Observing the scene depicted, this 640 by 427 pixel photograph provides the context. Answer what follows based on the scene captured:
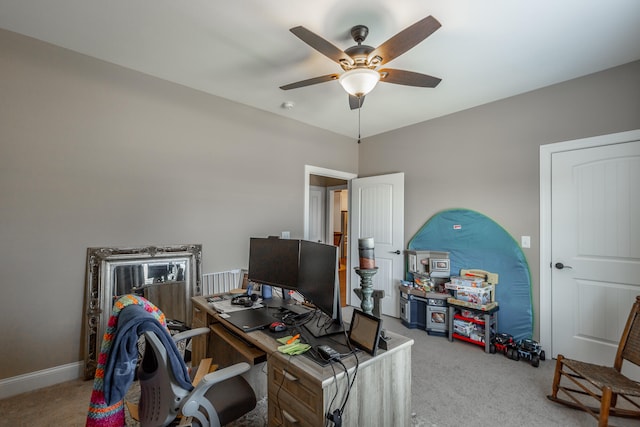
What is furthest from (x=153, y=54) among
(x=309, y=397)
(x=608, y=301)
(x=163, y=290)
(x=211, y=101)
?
(x=608, y=301)

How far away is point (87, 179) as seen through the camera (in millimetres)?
2502

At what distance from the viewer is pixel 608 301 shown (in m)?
2.58

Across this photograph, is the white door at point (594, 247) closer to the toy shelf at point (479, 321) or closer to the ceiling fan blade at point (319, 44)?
the toy shelf at point (479, 321)

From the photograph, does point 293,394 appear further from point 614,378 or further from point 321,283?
point 614,378

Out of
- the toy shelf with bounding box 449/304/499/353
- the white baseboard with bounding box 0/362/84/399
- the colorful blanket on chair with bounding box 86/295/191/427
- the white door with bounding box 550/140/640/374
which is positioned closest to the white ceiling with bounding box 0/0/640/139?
the white door with bounding box 550/140/640/374

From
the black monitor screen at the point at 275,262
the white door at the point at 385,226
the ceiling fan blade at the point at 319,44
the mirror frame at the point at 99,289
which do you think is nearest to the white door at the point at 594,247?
the white door at the point at 385,226

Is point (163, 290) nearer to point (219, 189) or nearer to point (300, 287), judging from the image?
point (219, 189)

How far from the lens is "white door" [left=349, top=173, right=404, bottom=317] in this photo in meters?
4.07

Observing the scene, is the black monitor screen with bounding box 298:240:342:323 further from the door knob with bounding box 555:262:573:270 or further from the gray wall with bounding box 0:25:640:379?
the door knob with bounding box 555:262:573:270

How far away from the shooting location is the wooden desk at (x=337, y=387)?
1.16m

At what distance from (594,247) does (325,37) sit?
10.0 ft

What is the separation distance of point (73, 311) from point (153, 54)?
2.32m

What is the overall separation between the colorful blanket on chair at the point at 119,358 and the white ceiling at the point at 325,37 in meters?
1.92

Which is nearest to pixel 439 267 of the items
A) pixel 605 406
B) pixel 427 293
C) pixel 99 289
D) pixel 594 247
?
pixel 427 293
